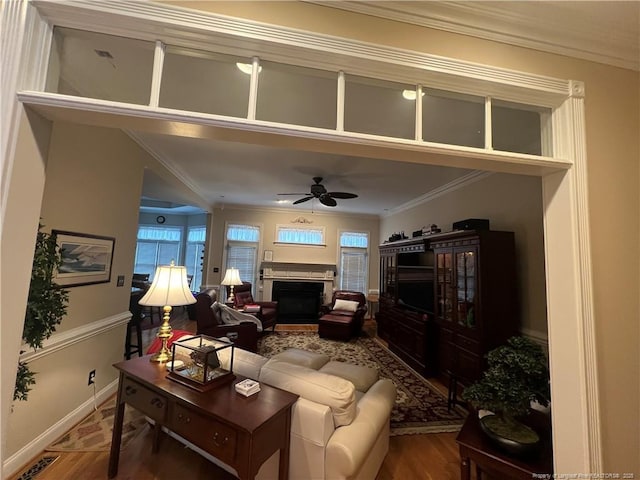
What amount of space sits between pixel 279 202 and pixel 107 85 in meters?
5.24

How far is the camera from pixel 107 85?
100 cm

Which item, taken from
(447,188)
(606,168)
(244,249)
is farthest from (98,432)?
(447,188)

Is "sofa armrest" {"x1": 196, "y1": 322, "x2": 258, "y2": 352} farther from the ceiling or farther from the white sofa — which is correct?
the ceiling

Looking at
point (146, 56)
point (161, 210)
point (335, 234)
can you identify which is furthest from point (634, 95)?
point (161, 210)

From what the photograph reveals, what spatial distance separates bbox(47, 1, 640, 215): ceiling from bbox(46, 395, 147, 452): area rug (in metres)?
2.57

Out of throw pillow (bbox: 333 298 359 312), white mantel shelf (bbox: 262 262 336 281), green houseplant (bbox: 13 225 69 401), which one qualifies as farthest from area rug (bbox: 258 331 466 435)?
green houseplant (bbox: 13 225 69 401)

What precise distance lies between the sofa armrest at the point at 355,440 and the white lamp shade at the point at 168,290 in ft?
4.60

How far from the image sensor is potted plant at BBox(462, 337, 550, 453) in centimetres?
148

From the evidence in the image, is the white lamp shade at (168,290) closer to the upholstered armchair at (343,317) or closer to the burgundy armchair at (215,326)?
the burgundy armchair at (215,326)

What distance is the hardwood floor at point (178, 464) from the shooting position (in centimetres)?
184

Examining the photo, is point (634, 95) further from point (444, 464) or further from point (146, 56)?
point (444, 464)

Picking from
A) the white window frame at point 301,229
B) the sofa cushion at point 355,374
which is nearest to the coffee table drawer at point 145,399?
the sofa cushion at point 355,374

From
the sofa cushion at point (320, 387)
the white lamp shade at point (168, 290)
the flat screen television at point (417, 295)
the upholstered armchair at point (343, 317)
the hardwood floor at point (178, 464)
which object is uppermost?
the white lamp shade at point (168, 290)

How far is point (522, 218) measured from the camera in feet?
9.93
